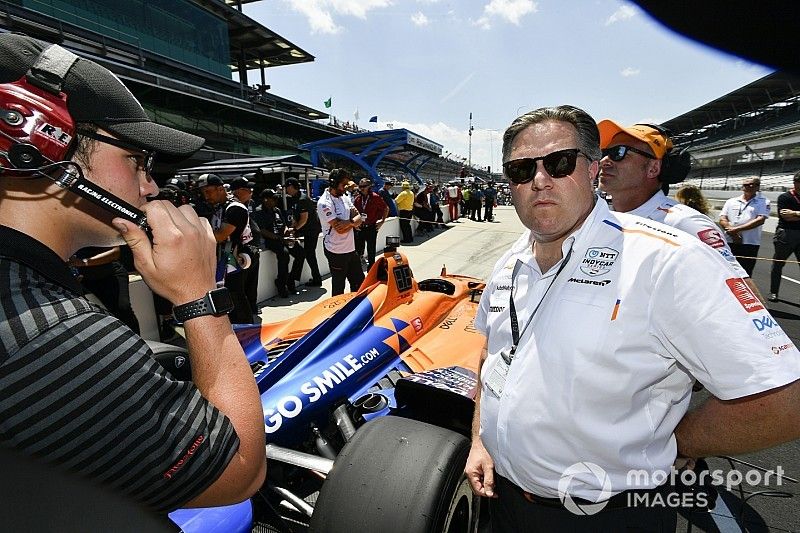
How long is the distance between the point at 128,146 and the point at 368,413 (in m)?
1.73

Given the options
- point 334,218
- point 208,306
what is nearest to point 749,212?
point 334,218

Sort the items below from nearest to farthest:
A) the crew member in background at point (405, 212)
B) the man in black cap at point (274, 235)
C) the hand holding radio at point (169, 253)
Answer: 1. the hand holding radio at point (169, 253)
2. the man in black cap at point (274, 235)
3. the crew member in background at point (405, 212)

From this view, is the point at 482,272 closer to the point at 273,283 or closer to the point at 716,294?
the point at 273,283

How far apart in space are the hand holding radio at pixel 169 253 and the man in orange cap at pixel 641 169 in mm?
2538

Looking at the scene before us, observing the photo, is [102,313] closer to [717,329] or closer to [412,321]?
[717,329]

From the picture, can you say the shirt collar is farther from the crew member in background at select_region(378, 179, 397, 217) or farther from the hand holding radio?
the crew member in background at select_region(378, 179, 397, 217)

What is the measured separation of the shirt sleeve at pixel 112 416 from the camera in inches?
25.4

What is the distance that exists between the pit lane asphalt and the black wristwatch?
118 cm

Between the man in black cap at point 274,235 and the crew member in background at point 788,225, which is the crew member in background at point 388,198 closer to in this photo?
the man in black cap at point 274,235

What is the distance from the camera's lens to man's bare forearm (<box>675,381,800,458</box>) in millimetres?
1063

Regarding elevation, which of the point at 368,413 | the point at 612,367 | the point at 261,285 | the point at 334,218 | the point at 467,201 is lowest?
the point at 261,285

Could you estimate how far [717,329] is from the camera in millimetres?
1066

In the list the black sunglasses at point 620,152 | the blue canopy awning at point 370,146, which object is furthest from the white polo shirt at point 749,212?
the blue canopy awning at point 370,146

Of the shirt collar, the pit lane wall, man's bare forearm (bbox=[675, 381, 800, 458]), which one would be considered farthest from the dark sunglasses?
the pit lane wall
